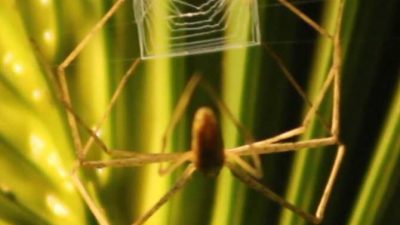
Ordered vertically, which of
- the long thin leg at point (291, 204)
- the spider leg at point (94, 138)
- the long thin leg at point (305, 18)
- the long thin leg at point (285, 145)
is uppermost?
the long thin leg at point (305, 18)

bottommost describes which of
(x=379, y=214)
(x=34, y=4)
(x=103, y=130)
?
(x=379, y=214)

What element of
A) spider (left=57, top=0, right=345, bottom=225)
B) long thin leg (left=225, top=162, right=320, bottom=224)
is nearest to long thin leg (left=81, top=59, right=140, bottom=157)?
Result: spider (left=57, top=0, right=345, bottom=225)

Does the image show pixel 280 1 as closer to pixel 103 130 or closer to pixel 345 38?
pixel 345 38

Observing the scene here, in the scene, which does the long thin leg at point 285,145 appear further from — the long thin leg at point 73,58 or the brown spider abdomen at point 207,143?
the long thin leg at point 73,58

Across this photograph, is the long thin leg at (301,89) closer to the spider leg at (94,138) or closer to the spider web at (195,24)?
the spider web at (195,24)

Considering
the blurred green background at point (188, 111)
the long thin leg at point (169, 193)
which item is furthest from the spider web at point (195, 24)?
the long thin leg at point (169, 193)

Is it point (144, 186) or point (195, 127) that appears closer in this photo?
point (195, 127)

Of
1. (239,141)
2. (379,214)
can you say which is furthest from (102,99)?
(379,214)

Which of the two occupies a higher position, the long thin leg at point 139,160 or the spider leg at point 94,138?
the spider leg at point 94,138
